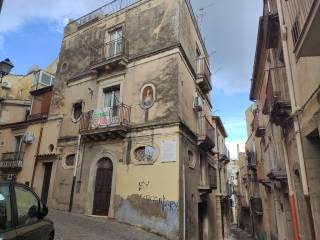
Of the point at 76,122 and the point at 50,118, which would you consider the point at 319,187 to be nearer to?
the point at 76,122

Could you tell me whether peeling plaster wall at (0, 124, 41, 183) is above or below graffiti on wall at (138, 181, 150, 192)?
above

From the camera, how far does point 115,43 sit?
15.4 metres

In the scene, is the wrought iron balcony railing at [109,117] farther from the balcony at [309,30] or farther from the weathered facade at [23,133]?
the balcony at [309,30]

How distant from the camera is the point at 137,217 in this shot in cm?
1155

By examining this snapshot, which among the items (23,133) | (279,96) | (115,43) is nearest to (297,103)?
(279,96)

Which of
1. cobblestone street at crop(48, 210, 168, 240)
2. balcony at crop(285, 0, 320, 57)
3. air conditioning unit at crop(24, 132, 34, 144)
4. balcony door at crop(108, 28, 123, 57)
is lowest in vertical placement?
cobblestone street at crop(48, 210, 168, 240)

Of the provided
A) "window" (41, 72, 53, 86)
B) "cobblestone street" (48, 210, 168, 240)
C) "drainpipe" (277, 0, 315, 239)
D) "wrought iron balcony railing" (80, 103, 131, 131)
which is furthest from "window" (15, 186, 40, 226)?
"window" (41, 72, 53, 86)

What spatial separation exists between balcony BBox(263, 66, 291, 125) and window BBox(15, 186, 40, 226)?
24.0 feet

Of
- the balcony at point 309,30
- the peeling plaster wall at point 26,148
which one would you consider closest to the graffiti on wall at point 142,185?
the peeling plaster wall at point 26,148

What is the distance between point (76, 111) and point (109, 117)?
11.7ft

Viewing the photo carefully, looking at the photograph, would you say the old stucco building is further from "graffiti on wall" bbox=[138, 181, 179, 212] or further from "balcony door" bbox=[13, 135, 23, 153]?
"balcony door" bbox=[13, 135, 23, 153]

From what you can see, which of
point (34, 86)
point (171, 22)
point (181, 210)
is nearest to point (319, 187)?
point (181, 210)

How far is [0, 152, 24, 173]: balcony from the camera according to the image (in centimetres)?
1645

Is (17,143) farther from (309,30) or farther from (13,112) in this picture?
(309,30)
